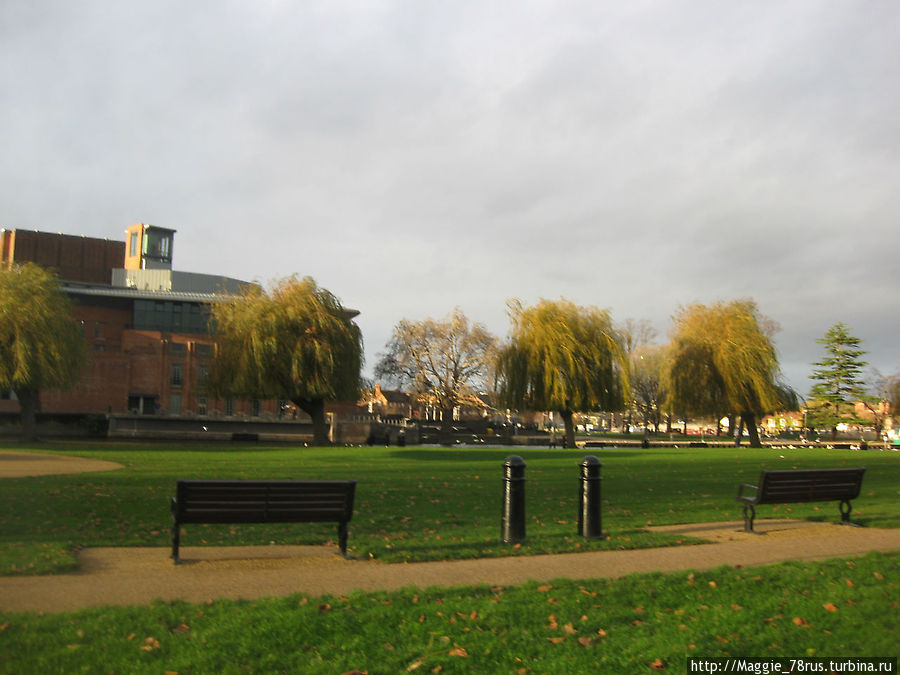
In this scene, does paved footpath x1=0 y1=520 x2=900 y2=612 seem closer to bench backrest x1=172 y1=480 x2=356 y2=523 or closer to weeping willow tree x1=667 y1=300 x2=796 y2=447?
bench backrest x1=172 y1=480 x2=356 y2=523

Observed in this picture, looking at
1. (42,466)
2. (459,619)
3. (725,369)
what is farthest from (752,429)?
(459,619)

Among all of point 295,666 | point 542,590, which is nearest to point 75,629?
point 295,666

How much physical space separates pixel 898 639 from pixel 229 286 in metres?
87.0

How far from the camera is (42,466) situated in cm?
2138

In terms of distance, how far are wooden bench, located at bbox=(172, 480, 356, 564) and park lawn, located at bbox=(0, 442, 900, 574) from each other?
659 mm

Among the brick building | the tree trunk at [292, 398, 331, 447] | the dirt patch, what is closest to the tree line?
the tree trunk at [292, 398, 331, 447]

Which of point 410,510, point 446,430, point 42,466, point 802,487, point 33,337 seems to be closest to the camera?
point 802,487

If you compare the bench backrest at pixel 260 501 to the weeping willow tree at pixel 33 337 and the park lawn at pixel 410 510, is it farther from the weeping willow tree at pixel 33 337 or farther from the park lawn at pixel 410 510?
the weeping willow tree at pixel 33 337

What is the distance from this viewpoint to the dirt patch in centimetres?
1890

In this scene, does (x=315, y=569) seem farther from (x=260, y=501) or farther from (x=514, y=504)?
(x=514, y=504)

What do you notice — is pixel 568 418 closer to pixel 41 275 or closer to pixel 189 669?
pixel 41 275

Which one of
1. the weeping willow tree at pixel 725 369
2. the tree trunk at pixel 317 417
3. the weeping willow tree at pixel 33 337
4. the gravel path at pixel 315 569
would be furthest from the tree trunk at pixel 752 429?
the weeping willow tree at pixel 33 337

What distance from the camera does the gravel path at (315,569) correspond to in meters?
6.61

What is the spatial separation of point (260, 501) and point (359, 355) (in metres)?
34.0
